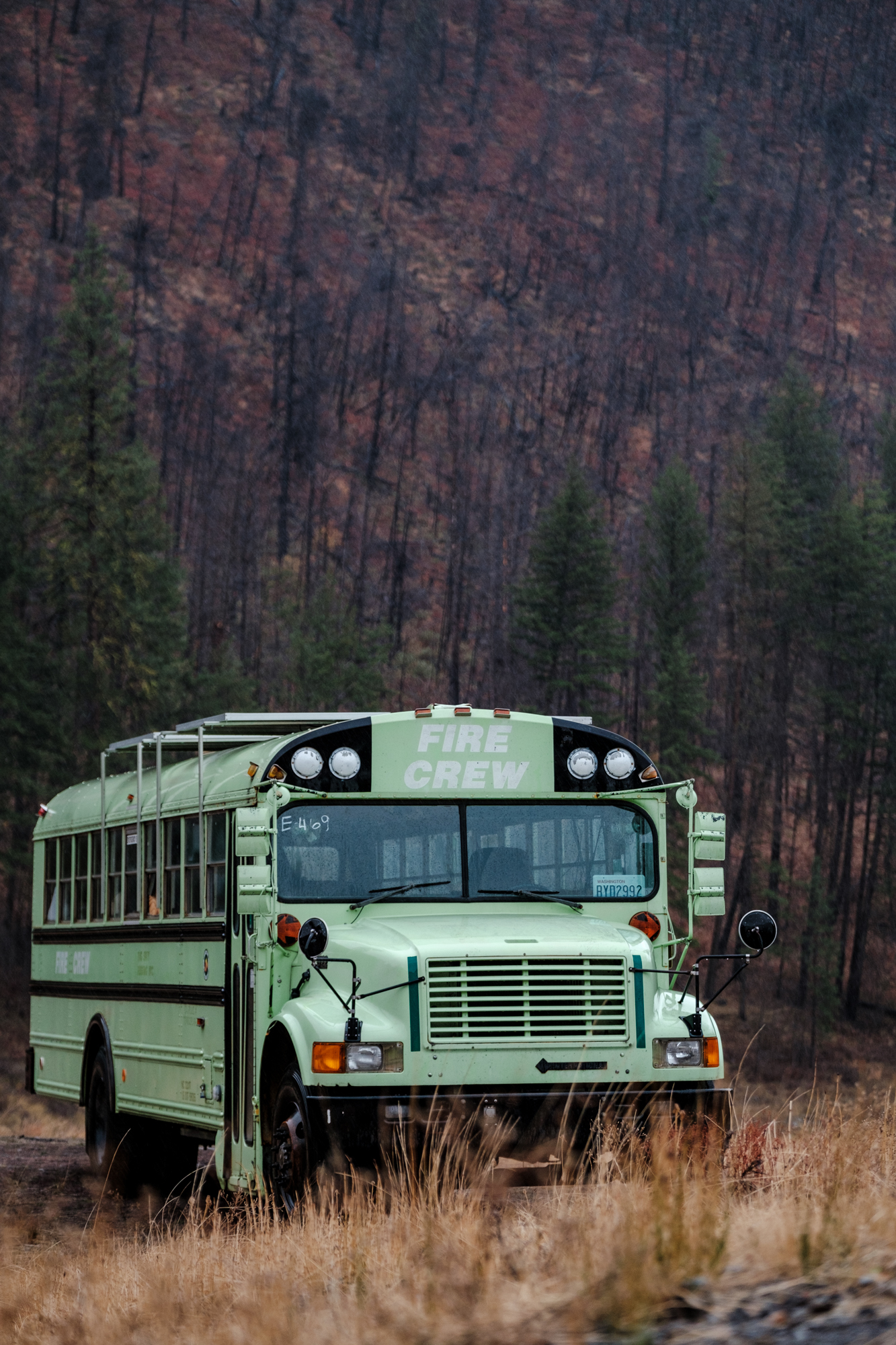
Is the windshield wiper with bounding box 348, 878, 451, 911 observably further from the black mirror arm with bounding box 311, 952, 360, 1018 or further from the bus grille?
the bus grille

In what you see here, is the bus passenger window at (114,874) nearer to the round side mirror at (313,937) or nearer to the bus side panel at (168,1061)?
the bus side panel at (168,1061)

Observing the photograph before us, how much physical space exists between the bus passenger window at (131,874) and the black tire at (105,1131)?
1271 millimetres

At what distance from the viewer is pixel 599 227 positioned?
3278 inches

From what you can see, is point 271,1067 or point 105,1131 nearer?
point 271,1067

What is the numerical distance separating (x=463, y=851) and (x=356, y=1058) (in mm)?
1566

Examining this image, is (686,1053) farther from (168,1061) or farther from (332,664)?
(332,664)

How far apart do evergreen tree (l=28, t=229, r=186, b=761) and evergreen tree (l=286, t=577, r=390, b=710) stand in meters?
5.05

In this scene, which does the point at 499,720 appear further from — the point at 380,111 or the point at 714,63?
the point at 714,63

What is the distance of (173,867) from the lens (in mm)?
11039

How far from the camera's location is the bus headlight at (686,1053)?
27.5 feet

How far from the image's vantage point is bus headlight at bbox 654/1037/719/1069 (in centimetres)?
838

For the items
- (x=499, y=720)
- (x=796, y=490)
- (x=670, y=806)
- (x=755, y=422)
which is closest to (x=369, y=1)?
(x=755, y=422)

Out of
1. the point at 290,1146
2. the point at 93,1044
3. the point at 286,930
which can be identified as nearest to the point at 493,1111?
the point at 290,1146

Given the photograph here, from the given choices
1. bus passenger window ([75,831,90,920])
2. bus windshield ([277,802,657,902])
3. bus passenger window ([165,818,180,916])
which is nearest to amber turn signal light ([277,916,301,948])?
bus windshield ([277,802,657,902])
